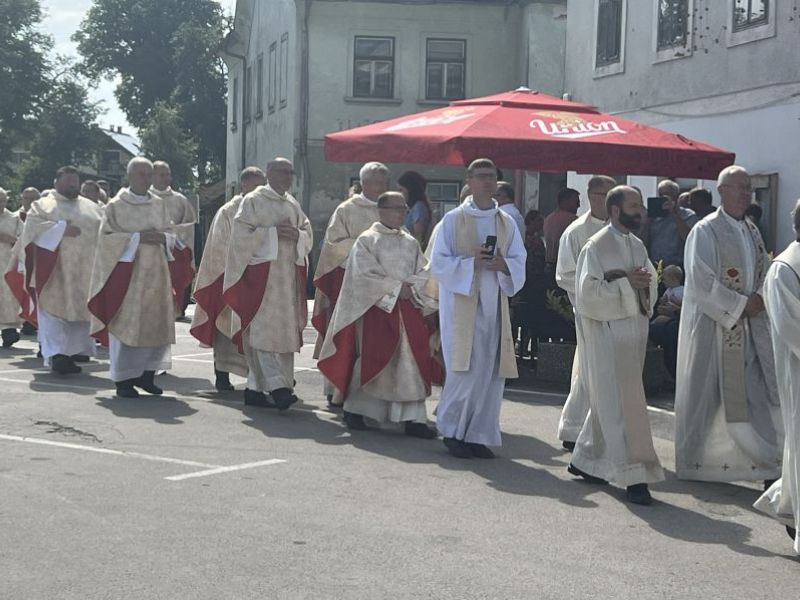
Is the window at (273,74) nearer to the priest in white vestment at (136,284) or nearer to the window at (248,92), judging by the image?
the window at (248,92)

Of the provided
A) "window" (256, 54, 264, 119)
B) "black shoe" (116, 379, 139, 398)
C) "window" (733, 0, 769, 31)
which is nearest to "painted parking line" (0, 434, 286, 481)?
"black shoe" (116, 379, 139, 398)

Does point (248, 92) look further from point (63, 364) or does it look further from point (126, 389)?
point (126, 389)

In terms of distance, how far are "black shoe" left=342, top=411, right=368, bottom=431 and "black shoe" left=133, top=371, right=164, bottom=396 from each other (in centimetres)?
237

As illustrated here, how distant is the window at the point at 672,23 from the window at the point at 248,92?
21197 mm

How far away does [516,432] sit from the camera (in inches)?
442

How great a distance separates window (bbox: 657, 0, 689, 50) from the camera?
21891 millimetres

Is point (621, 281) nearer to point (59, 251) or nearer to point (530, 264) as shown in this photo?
point (530, 264)

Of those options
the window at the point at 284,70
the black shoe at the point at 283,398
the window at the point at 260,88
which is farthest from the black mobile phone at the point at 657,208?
the window at the point at 260,88

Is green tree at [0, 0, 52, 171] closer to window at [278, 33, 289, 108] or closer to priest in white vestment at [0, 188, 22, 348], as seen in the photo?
window at [278, 33, 289, 108]

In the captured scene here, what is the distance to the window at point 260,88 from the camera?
4044 centimetres

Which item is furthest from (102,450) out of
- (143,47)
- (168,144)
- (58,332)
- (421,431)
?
(143,47)

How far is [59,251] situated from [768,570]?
10019mm

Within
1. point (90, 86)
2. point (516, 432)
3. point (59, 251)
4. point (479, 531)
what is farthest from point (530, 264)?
point (90, 86)

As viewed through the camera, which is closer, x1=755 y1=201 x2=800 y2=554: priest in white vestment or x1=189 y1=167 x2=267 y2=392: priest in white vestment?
x1=755 y1=201 x2=800 y2=554: priest in white vestment
